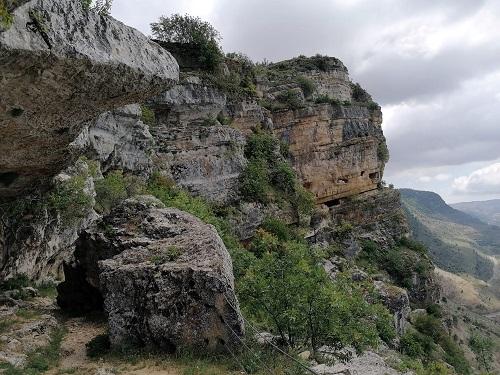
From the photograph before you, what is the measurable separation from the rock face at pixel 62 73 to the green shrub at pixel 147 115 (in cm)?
2116

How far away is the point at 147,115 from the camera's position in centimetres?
3262

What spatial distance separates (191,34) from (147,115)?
31.9 feet

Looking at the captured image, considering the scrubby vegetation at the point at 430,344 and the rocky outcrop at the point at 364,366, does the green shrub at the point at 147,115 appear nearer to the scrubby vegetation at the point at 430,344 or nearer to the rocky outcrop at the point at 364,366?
the rocky outcrop at the point at 364,366

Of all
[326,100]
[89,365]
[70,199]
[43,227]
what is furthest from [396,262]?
[89,365]

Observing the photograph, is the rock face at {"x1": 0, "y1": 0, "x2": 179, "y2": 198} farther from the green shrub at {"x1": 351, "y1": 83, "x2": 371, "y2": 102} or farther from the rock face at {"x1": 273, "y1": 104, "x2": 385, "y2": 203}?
the green shrub at {"x1": 351, "y1": 83, "x2": 371, "y2": 102}

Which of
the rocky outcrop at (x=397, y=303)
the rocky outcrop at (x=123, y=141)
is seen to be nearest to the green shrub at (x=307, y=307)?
the rocky outcrop at (x=123, y=141)

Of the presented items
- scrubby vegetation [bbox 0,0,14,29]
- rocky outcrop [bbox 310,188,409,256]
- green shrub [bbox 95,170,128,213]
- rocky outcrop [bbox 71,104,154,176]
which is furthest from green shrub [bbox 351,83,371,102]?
scrubby vegetation [bbox 0,0,14,29]

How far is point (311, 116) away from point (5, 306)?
133ft

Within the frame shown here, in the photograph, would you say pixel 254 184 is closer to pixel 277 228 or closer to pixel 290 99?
pixel 277 228

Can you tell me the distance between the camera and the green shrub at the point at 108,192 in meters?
23.9

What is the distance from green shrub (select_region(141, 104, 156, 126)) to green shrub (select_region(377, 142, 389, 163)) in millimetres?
34816

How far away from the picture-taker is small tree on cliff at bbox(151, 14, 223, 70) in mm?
37719

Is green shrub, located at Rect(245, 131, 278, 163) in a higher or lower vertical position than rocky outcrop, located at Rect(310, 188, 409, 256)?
higher

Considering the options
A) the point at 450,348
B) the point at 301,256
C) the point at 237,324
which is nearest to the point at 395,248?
the point at 450,348
